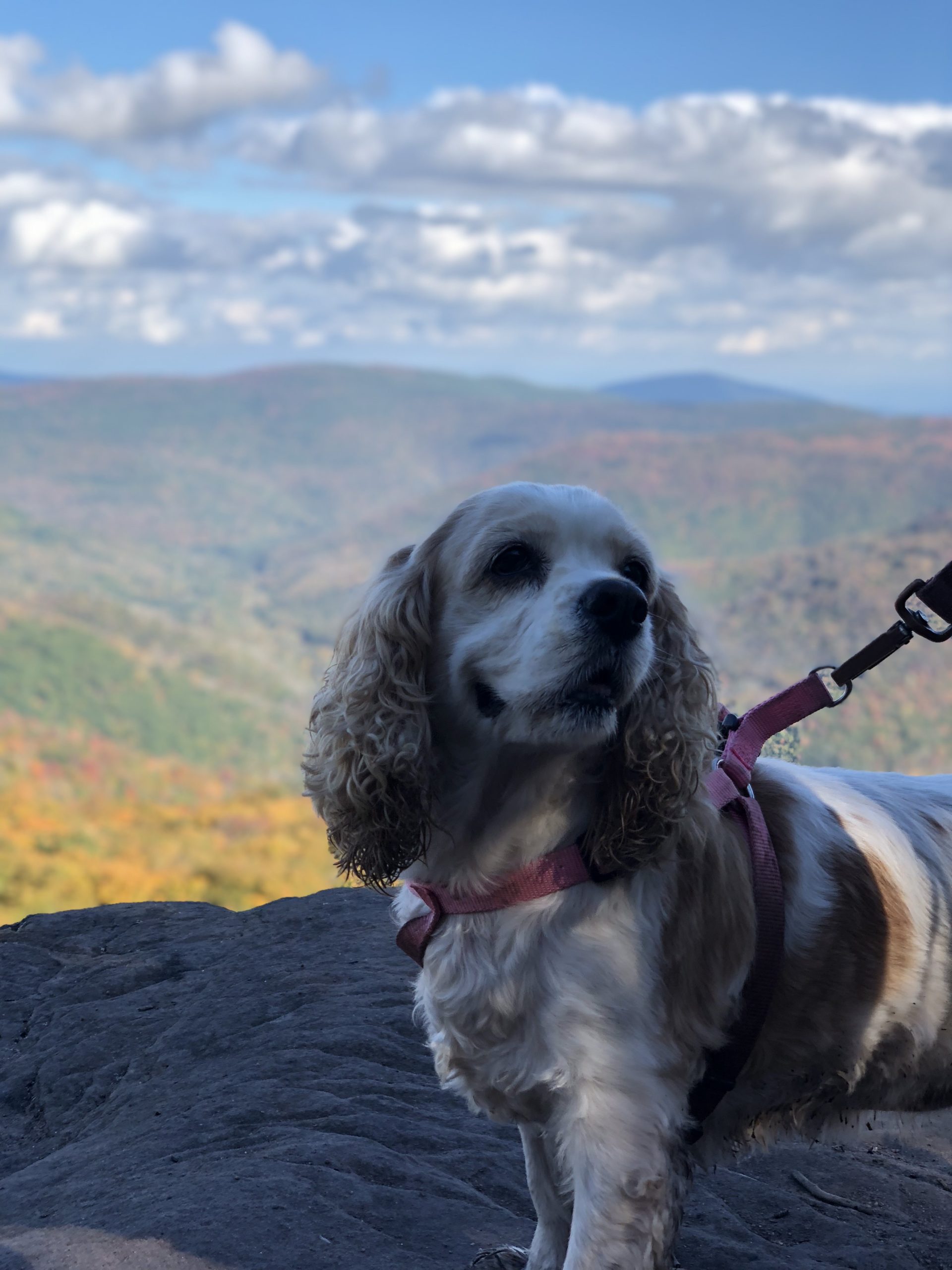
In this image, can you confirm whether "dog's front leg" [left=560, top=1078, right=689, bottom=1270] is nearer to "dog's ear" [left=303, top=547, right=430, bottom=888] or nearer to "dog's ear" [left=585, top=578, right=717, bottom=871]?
"dog's ear" [left=585, top=578, right=717, bottom=871]

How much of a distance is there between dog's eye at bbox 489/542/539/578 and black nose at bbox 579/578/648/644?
0.83 ft

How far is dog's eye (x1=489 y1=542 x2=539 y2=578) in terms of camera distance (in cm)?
301

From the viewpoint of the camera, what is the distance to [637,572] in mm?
3178

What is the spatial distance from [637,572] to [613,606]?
418 mm

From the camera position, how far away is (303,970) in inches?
241

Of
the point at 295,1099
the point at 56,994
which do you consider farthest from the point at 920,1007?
the point at 56,994

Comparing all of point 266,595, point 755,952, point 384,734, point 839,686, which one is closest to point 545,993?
point 755,952

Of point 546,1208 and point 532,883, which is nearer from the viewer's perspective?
point 532,883

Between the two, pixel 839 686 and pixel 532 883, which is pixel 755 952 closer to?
pixel 532 883

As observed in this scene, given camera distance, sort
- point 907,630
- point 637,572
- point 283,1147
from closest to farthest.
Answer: point 637,572 < point 907,630 < point 283,1147

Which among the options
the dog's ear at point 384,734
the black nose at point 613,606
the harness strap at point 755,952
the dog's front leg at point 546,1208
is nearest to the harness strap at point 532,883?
the dog's ear at point 384,734

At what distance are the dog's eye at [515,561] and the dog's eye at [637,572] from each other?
26 centimetres

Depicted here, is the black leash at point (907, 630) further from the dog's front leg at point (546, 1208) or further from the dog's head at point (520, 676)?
the dog's front leg at point (546, 1208)

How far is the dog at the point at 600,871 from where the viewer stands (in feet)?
9.39
